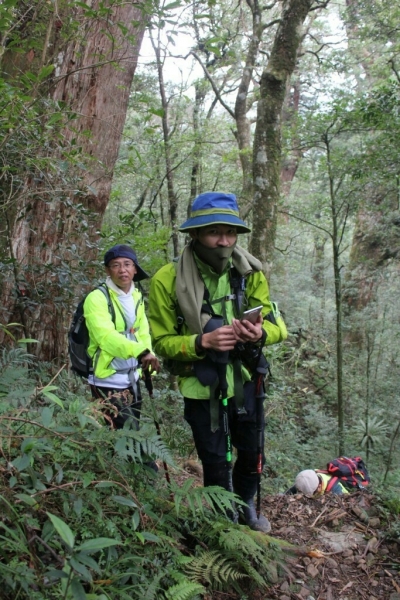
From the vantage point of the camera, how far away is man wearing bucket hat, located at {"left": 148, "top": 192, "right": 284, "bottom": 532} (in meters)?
2.91

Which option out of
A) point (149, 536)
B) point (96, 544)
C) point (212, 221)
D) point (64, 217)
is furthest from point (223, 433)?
point (64, 217)

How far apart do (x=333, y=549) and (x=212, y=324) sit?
6.36 ft

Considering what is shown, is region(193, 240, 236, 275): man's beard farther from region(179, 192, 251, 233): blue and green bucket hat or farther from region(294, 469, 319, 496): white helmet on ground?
region(294, 469, 319, 496): white helmet on ground

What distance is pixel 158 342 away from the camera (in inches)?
118

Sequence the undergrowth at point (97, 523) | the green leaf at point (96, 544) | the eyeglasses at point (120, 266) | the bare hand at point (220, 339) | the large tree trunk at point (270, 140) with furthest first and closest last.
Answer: the large tree trunk at point (270, 140) → the eyeglasses at point (120, 266) → the bare hand at point (220, 339) → the undergrowth at point (97, 523) → the green leaf at point (96, 544)

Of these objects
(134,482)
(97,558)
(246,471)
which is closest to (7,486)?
(97,558)

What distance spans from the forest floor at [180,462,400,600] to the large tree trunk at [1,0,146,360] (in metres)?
2.71

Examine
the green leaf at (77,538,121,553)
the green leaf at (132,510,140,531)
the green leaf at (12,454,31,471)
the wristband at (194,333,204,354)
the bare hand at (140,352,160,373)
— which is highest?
the wristband at (194,333,204,354)

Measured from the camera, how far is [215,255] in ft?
9.84

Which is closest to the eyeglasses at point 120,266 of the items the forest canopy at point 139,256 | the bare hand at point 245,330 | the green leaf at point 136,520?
the forest canopy at point 139,256

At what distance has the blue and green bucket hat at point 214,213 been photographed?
115 inches

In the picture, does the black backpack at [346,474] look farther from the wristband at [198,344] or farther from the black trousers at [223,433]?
the wristband at [198,344]

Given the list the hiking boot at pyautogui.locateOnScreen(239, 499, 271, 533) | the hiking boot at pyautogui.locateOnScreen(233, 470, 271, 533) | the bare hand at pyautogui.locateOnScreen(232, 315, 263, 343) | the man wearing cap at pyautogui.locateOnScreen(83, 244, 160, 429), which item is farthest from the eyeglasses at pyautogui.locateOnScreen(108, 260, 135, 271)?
the hiking boot at pyautogui.locateOnScreen(239, 499, 271, 533)

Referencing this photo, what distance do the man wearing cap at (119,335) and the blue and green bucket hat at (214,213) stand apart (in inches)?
46.6
